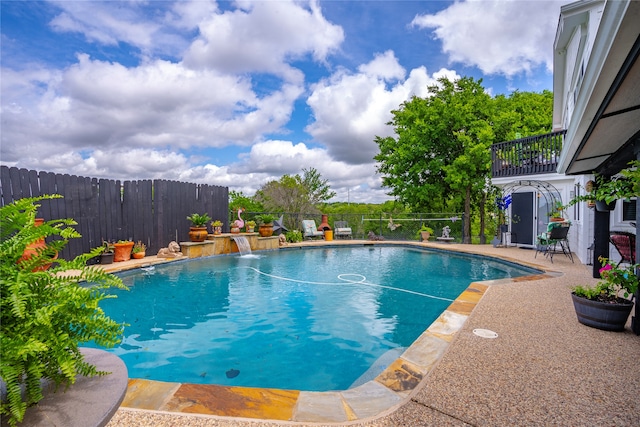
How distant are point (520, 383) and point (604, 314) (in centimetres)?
176

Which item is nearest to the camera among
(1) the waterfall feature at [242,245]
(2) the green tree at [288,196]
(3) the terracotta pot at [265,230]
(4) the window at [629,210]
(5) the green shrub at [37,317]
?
(5) the green shrub at [37,317]

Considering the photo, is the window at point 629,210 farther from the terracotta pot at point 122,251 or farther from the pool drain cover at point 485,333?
the terracotta pot at point 122,251

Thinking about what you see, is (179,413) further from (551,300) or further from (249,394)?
(551,300)

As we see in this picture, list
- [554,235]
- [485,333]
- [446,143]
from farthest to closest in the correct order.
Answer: [446,143] < [554,235] < [485,333]

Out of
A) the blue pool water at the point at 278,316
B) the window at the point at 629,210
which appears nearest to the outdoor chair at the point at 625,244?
the window at the point at 629,210

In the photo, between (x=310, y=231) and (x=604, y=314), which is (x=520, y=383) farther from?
(x=310, y=231)

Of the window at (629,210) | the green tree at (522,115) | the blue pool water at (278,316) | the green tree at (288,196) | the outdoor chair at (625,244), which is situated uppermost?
the green tree at (522,115)

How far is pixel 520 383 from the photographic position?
2.17 metres

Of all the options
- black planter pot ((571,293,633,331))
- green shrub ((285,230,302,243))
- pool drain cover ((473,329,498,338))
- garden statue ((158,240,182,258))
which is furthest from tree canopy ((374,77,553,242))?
pool drain cover ((473,329,498,338))

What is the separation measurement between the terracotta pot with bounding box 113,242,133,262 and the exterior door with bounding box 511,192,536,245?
11.7 meters

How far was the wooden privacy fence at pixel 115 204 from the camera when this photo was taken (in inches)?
259

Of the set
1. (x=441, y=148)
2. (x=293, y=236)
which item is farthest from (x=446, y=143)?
(x=293, y=236)

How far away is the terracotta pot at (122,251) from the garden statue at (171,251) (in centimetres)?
82

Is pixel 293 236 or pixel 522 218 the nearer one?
pixel 522 218
